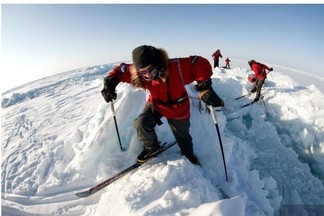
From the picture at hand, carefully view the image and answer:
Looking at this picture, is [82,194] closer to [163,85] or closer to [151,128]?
[151,128]

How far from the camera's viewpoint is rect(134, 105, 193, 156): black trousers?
3.35 m

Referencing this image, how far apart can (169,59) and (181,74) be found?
0.22 meters

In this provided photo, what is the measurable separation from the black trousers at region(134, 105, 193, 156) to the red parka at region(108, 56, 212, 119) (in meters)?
0.10

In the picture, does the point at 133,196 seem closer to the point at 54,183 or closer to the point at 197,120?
the point at 54,183

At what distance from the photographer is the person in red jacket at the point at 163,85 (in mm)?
2895

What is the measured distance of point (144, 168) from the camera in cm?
335

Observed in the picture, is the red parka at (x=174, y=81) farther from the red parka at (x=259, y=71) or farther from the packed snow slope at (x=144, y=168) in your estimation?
the red parka at (x=259, y=71)

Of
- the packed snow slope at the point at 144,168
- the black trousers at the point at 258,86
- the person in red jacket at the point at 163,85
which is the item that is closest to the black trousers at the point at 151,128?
the person in red jacket at the point at 163,85

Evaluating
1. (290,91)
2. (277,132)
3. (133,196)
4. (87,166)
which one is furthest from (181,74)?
(290,91)

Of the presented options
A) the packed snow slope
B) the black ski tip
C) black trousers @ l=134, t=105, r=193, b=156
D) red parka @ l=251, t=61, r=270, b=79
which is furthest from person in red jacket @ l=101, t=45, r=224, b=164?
red parka @ l=251, t=61, r=270, b=79

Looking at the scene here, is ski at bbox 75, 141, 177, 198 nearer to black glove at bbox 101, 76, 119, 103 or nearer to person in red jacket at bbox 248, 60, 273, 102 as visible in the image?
black glove at bbox 101, 76, 119, 103

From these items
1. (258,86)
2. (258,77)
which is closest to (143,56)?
(258,86)

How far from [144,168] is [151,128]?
0.51 meters

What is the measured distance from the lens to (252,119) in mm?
7758
